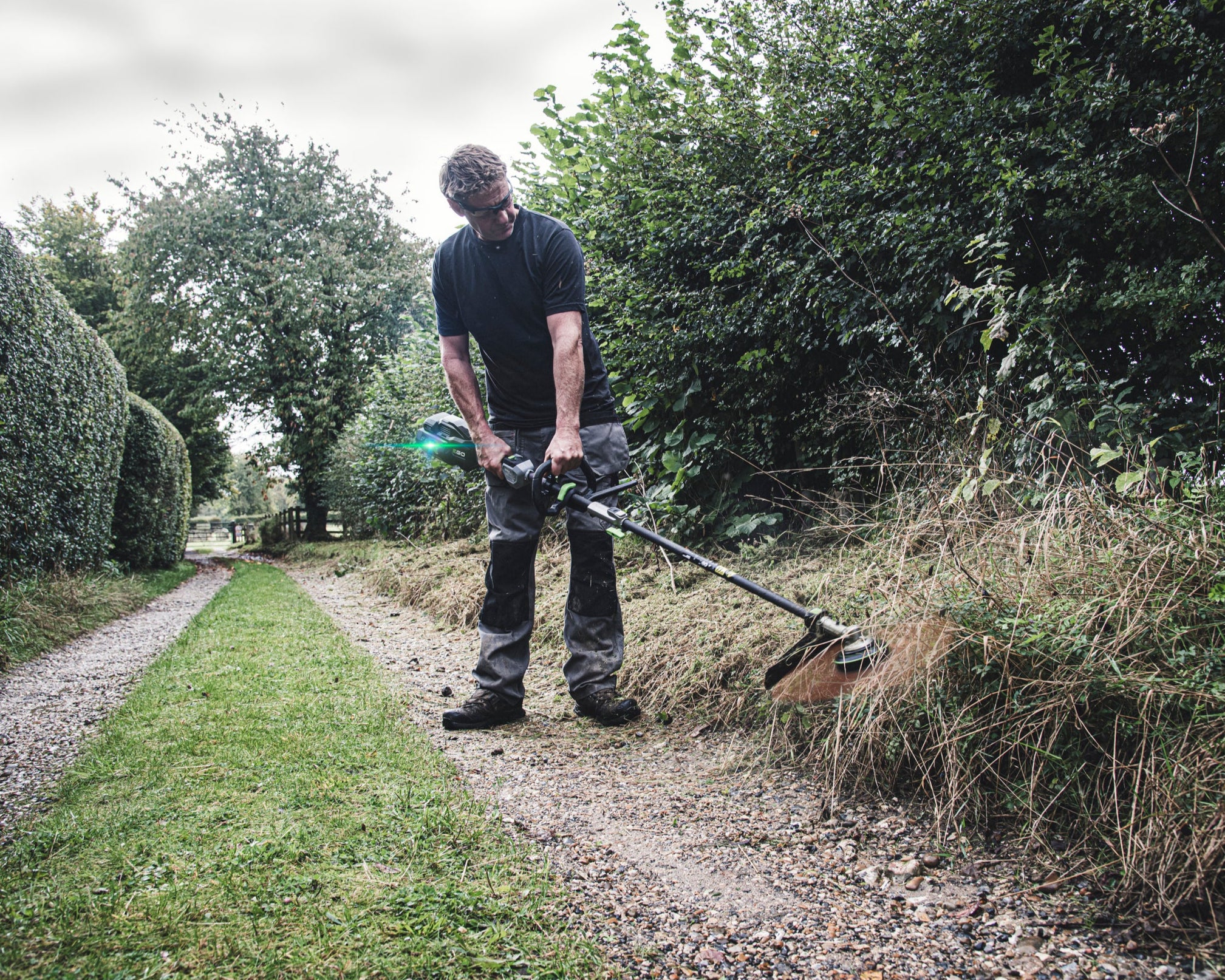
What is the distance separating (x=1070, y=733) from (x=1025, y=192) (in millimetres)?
2054

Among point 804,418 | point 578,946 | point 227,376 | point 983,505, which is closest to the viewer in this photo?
point 578,946

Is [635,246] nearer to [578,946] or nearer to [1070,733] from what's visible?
[1070,733]

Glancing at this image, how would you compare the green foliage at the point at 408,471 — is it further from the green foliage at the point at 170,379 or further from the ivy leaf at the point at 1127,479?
the green foliage at the point at 170,379

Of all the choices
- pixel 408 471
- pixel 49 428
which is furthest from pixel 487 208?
pixel 408 471

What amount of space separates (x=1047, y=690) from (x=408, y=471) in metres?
8.81

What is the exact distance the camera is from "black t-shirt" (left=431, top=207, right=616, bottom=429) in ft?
9.43

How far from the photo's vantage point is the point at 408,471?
959cm

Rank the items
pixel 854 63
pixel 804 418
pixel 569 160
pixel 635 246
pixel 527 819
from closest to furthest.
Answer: pixel 527 819, pixel 854 63, pixel 804 418, pixel 635 246, pixel 569 160

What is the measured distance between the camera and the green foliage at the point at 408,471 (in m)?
7.99

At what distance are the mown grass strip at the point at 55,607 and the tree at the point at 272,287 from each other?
12061mm

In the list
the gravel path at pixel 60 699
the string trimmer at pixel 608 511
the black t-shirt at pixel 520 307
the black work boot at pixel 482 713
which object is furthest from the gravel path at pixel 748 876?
the black t-shirt at pixel 520 307

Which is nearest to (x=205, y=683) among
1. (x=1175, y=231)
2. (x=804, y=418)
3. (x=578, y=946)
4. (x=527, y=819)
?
(x=527, y=819)

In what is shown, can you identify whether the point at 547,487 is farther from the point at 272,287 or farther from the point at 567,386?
the point at 272,287

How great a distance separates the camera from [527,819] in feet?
6.55
